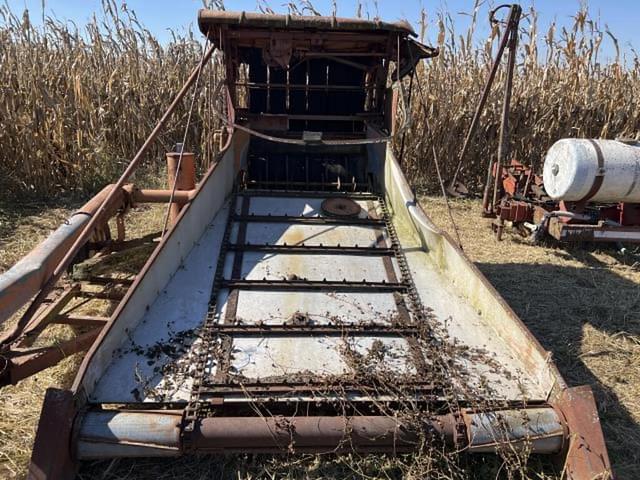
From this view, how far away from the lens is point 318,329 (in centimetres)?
301

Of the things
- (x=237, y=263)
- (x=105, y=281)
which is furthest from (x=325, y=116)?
(x=105, y=281)

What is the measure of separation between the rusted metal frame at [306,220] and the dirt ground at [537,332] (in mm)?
1597

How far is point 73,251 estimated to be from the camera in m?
2.70

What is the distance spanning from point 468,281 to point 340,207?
66.5 inches

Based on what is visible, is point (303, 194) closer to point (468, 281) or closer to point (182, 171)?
point (182, 171)

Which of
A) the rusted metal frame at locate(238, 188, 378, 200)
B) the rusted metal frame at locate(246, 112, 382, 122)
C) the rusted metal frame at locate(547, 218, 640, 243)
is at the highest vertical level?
the rusted metal frame at locate(246, 112, 382, 122)

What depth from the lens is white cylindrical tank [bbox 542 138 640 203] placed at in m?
5.34

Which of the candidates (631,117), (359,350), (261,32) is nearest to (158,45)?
(261,32)

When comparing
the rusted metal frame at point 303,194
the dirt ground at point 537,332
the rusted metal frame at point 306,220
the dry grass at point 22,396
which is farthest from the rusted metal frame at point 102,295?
the rusted metal frame at point 303,194

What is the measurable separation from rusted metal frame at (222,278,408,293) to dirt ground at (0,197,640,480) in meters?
1.24

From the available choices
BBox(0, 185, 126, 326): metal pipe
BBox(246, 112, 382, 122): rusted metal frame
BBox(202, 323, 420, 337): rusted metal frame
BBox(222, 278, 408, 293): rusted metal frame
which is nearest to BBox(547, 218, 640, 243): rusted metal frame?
BBox(246, 112, 382, 122): rusted metal frame

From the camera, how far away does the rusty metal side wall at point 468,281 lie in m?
2.55

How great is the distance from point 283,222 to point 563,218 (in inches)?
135

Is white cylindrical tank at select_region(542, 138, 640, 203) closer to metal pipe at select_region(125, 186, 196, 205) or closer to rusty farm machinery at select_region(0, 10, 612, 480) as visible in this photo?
rusty farm machinery at select_region(0, 10, 612, 480)
